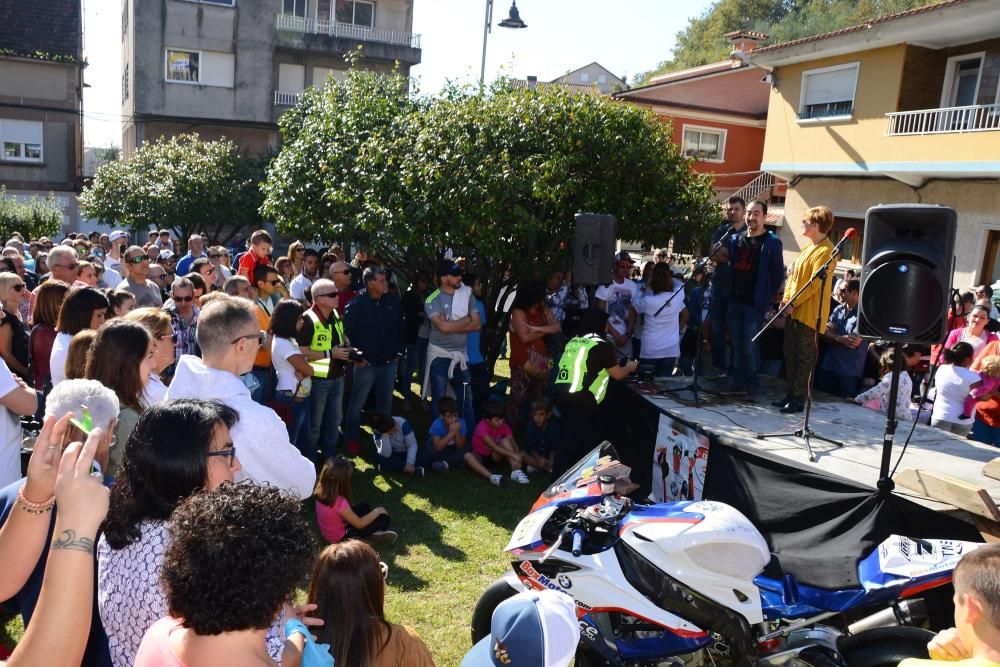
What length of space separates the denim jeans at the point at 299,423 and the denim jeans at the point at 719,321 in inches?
160

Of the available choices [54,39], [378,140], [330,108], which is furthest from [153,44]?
[378,140]

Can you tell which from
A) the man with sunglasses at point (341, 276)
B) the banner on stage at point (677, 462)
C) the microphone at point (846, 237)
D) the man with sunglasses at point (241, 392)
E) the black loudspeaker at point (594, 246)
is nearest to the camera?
the man with sunglasses at point (241, 392)

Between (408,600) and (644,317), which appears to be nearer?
(408,600)

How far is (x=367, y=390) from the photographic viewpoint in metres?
7.80

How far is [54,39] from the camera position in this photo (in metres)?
29.5

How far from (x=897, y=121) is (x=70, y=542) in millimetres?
18097

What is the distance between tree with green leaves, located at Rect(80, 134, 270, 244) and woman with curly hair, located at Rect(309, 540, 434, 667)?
20.7 metres

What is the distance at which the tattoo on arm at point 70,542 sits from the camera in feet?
6.02

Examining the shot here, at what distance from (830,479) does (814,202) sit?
15.6 meters

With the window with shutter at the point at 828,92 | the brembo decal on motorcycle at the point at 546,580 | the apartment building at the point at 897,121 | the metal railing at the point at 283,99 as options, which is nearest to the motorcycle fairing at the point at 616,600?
the brembo decal on motorcycle at the point at 546,580

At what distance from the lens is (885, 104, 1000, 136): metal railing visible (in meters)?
14.7

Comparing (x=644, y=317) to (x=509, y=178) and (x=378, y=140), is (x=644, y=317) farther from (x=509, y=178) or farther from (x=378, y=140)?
(x=378, y=140)

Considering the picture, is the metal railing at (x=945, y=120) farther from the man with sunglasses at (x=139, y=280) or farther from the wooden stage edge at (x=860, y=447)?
the man with sunglasses at (x=139, y=280)

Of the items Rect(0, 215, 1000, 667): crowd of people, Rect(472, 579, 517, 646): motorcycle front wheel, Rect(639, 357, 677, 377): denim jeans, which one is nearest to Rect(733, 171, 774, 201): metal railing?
Rect(0, 215, 1000, 667): crowd of people
